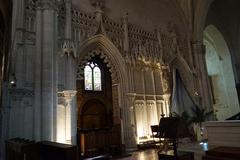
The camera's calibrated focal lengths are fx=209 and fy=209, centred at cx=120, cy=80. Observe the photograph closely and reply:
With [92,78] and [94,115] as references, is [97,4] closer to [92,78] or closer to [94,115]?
[92,78]

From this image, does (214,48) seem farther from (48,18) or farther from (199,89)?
(48,18)

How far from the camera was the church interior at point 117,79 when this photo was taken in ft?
21.6

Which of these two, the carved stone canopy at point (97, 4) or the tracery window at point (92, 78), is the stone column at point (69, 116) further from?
the tracery window at point (92, 78)

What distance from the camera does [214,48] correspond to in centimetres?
1855

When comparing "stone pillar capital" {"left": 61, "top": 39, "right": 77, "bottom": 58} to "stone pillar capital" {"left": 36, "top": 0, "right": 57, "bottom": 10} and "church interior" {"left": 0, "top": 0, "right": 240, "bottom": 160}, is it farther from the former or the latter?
"stone pillar capital" {"left": 36, "top": 0, "right": 57, "bottom": 10}

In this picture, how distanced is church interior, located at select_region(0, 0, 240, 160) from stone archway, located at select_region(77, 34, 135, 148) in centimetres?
5

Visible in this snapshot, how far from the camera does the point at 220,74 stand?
18250mm

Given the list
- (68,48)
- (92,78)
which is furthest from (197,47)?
(68,48)

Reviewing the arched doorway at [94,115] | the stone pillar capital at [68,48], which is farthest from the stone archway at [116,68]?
the arched doorway at [94,115]

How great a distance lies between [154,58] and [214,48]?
967 centimetres

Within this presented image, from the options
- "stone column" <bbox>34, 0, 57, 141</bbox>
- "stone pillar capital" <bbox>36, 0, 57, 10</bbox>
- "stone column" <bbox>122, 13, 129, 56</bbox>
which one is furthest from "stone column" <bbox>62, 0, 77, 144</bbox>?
"stone column" <bbox>122, 13, 129, 56</bbox>

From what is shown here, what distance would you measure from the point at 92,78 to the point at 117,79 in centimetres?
487

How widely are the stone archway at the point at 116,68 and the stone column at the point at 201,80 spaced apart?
230 inches

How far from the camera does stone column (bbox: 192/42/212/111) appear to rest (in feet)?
44.3
